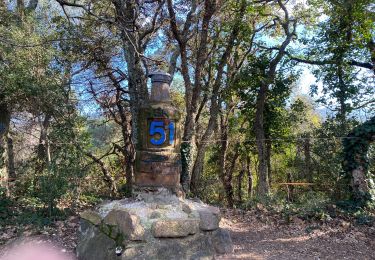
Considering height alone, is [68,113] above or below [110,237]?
above

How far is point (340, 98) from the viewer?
10.3 meters

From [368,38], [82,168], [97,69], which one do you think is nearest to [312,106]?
[368,38]

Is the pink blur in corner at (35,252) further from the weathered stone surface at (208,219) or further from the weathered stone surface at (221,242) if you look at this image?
the weathered stone surface at (221,242)

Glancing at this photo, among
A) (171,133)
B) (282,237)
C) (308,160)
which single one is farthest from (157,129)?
(308,160)

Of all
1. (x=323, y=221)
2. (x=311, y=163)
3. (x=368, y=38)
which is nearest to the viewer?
(x=323, y=221)

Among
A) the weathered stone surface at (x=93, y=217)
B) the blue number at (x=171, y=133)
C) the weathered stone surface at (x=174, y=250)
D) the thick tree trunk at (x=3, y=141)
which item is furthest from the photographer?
the thick tree trunk at (x=3, y=141)

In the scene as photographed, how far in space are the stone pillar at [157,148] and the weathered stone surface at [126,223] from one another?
28.0 inches

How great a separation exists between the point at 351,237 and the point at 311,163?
5781mm

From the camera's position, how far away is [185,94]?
32.4 ft

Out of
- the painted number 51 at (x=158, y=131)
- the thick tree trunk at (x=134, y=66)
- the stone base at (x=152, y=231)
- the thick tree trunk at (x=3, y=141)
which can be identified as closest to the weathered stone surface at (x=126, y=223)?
the stone base at (x=152, y=231)

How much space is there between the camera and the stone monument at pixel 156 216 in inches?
188

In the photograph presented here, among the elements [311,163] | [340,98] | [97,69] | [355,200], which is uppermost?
[97,69]

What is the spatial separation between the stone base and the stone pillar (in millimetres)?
237

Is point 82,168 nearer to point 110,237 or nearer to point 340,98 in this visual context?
point 110,237
